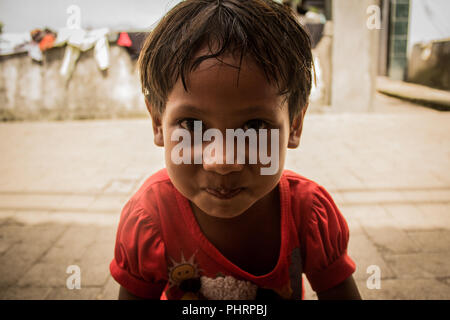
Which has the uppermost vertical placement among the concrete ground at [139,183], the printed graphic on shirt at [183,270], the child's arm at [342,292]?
the printed graphic on shirt at [183,270]

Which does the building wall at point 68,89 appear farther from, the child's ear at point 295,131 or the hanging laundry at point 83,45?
the child's ear at point 295,131

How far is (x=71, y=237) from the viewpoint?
2.14 m

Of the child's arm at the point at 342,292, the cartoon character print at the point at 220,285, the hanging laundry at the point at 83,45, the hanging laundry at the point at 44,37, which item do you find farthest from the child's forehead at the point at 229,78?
the hanging laundry at the point at 44,37

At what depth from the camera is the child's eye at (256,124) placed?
0.85 m

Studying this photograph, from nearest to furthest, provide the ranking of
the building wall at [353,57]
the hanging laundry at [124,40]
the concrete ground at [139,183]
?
the concrete ground at [139,183] < the building wall at [353,57] < the hanging laundry at [124,40]

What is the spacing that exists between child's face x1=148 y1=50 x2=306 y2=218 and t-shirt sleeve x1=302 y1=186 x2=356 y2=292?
0.24 metres

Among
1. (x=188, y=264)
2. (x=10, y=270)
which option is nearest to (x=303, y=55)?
(x=188, y=264)

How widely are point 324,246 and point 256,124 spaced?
0.47m

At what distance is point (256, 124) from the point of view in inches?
33.7

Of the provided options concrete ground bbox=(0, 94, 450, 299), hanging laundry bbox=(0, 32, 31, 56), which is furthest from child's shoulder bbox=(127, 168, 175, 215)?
hanging laundry bbox=(0, 32, 31, 56)

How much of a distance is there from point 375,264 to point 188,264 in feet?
3.62

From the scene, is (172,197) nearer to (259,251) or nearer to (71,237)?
(259,251)

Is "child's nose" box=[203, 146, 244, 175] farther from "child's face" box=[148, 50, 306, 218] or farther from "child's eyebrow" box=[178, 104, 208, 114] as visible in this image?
"child's eyebrow" box=[178, 104, 208, 114]

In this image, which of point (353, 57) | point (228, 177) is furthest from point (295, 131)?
point (353, 57)
